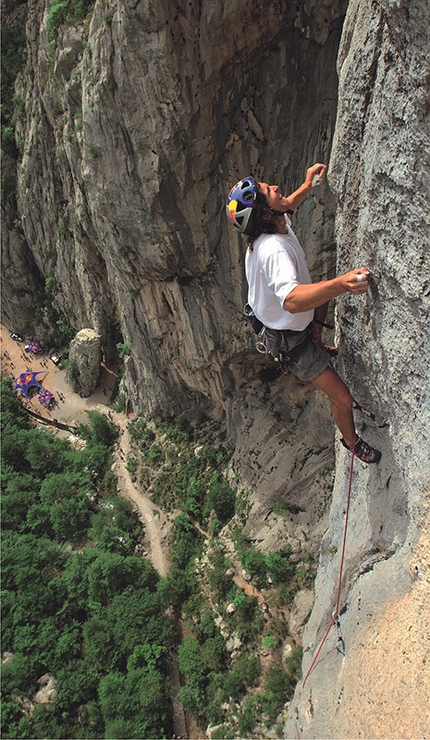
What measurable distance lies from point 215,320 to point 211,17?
6.94 meters

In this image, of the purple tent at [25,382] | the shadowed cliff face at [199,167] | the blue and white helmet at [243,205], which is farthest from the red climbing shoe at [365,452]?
the purple tent at [25,382]

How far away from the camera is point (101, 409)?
20.6m

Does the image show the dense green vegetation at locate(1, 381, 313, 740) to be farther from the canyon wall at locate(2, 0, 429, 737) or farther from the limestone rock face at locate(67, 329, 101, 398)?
the limestone rock face at locate(67, 329, 101, 398)

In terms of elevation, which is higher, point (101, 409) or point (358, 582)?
point (358, 582)

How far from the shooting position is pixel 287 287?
11.6 feet

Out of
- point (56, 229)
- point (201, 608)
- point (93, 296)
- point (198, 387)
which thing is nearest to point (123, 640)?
point (201, 608)

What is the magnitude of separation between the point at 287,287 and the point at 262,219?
3.01 feet

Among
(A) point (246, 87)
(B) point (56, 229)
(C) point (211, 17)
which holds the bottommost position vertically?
(B) point (56, 229)

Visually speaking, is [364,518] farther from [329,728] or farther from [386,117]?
[386,117]

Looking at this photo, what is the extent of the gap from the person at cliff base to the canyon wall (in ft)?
0.82

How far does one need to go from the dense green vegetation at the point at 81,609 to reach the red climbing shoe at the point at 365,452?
10755 mm

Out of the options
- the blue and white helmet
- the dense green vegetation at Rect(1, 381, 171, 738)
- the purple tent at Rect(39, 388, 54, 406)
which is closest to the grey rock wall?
the blue and white helmet

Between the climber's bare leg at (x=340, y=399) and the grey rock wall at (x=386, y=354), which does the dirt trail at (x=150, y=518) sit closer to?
the grey rock wall at (x=386, y=354)

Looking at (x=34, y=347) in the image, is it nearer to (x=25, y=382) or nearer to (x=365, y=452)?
(x=25, y=382)
